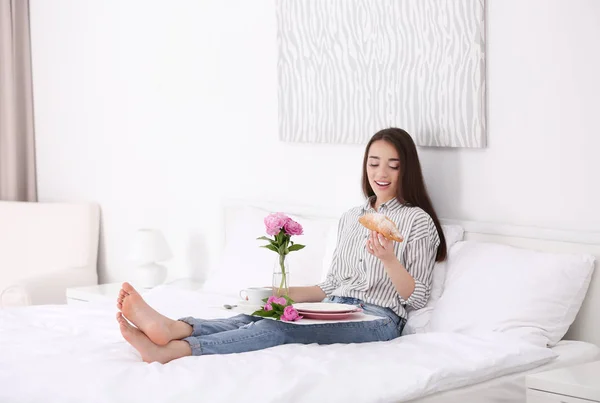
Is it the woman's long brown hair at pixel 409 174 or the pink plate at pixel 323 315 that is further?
the woman's long brown hair at pixel 409 174

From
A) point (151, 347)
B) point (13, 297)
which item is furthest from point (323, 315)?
point (13, 297)

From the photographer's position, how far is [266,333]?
9.53 feet

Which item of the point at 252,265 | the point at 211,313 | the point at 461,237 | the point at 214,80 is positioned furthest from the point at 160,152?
the point at 461,237

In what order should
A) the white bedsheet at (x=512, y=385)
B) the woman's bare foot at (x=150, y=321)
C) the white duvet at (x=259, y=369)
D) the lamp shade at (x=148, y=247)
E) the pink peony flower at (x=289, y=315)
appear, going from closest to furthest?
the white duvet at (x=259, y=369) < the white bedsheet at (x=512, y=385) < the woman's bare foot at (x=150, y=321) < the pink peony flower at (x=289, y=315) < the lamp shade at (x=148, y=247)

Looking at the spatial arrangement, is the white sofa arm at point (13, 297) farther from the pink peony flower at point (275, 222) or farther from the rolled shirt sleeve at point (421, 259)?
the rolled shirt sleeve at point (421, 259)

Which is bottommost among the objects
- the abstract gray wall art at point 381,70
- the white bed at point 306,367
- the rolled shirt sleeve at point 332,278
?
the white bed at point 306,367

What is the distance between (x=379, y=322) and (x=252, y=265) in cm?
97

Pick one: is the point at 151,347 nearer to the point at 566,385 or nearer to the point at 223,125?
the point at 566,385

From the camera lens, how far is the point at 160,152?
4.76 meters

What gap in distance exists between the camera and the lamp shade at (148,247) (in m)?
4.47

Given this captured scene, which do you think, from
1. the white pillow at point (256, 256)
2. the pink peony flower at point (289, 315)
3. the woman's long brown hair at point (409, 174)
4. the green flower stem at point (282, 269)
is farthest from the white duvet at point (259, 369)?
the white pillow at point (256, 256)

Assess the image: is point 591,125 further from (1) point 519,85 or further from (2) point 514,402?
(2) point 514,402

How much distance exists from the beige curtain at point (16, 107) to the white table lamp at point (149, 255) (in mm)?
1222

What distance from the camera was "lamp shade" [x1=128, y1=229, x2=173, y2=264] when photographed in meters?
4.47
